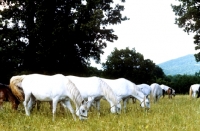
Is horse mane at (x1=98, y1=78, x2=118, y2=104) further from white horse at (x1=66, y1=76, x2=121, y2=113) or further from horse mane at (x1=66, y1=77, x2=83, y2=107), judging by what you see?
horse mane at (x1=66, y1=77, x2=83, y2=107)

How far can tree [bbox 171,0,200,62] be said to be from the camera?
3111 cm

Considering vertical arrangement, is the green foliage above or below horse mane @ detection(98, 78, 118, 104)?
above

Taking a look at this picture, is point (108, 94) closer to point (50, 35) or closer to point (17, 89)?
point (17, 89)

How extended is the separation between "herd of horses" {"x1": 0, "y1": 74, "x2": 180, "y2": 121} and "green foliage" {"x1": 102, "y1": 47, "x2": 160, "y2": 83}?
55.5m

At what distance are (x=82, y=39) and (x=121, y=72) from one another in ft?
162

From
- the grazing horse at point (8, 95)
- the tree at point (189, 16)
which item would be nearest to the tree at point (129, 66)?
the tree at point (189, 16)

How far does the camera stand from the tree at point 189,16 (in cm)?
3111

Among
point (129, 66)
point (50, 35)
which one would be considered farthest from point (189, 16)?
point (129, 66)

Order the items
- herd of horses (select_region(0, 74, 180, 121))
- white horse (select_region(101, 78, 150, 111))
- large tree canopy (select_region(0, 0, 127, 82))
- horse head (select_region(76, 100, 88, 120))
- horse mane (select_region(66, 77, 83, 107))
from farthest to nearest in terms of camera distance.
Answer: large tree canopy (select_region(0, 0, 127, 82))
white horse (select_region(101, 78, 150, 111))
herd of horses (select_region(0, 74, 180, 121))
horse mane (select_region(66, 77, 83, 107))
horse head (select_region(76, 100, 88, 120))

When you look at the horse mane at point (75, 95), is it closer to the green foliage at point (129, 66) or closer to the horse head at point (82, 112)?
the horse head at point (82, 112)

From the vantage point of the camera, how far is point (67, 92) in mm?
13703

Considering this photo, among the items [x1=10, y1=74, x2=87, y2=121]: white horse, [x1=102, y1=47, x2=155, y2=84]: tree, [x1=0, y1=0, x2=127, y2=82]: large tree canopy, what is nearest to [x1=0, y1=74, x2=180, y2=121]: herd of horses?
[x1=10, y1=74, x2=87, y2=121]: white horse

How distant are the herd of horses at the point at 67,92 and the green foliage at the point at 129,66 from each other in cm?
5553

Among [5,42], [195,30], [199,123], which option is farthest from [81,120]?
[195,30]
